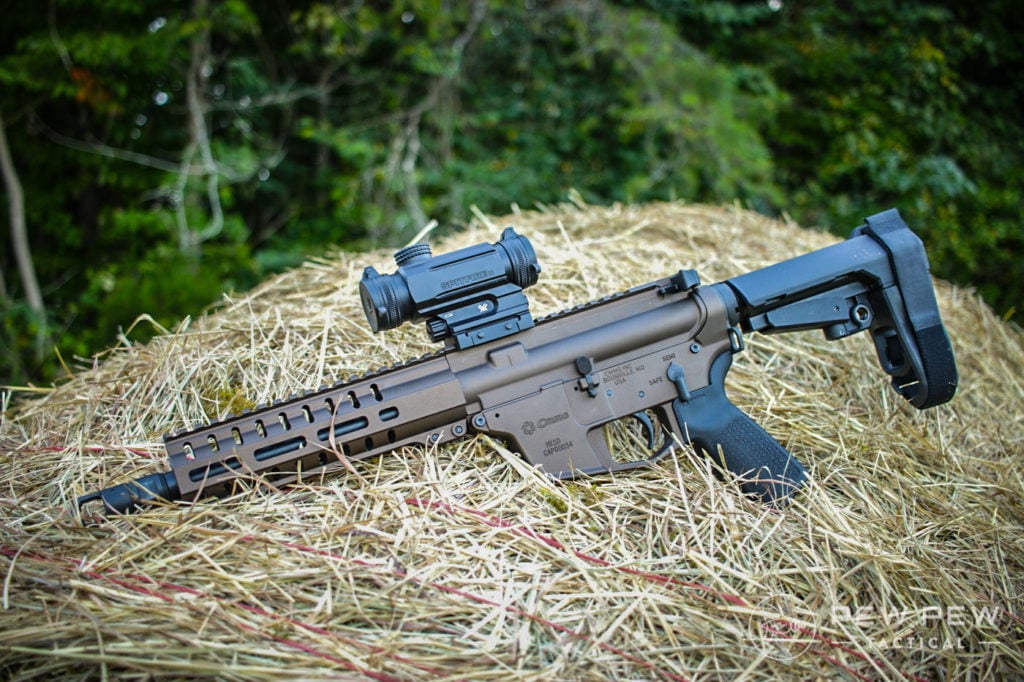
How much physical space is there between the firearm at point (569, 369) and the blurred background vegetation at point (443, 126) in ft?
13.0

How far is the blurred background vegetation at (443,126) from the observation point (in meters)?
7.06

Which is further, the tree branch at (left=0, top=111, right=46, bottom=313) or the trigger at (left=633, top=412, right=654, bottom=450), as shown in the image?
the tree branch at (left=0, top=111, right=46, bottom=313)

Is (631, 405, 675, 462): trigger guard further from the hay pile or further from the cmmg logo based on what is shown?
the cmmg logo

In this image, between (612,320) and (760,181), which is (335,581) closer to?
(612,320)

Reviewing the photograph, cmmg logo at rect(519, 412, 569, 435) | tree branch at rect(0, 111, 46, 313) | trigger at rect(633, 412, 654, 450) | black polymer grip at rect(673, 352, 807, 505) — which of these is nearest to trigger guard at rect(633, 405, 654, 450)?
trigger at rect(633, 412, 654, 450)

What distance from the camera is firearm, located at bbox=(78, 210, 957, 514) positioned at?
250 cm

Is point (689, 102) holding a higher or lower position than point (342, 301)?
higher

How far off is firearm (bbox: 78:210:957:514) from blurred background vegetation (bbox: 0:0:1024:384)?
3.95 m

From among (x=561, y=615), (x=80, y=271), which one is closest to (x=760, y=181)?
(x=561, y=615)

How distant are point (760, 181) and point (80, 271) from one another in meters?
7.84

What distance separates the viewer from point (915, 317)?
2914 mm

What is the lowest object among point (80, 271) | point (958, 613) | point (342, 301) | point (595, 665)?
point (958, 613)

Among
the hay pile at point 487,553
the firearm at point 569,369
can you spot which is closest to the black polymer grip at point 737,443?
the firearm at point 569,369

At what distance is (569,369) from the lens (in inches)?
109
